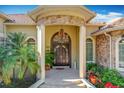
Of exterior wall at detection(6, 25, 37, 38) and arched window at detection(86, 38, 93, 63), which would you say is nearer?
exterior wall at detection(6, 25, 37, 38)

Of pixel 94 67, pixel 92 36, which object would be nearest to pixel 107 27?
pixel 92 36

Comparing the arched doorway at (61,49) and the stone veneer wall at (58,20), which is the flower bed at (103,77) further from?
the arched doorway at (61,49)

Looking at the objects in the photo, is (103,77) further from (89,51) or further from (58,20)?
(58,20)

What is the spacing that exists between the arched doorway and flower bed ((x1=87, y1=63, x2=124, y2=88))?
249 cm

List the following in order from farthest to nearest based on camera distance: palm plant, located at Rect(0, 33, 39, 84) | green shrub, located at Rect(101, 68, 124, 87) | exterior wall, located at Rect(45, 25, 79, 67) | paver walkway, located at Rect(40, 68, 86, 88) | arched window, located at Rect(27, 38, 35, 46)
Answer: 1. exterior wall, located at Rect(45, 25, 79, 67)
2. arched window, located at Rect(27, 38, 35, 46)
3. paver walkway, located at Rect(40, 68, 86, 88)
4. green shrub, located at Rect(101, 68, 124, 87)
5. palm plant, located at Rect(0, 33, 39, 84)

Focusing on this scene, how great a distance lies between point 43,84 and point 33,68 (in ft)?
2.64

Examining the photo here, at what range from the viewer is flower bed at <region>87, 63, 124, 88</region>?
9991mm

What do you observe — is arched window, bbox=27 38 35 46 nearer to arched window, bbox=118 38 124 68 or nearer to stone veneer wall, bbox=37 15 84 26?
stone veneer wall, bbox=37 15 84 26

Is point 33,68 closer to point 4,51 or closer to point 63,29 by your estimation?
point 4,51

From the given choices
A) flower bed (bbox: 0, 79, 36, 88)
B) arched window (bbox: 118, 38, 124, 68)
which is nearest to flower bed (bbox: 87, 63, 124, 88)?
arched window (bbox: 118, 38, 124, 68)

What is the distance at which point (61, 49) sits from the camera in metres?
14.4

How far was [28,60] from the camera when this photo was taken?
1031 cm

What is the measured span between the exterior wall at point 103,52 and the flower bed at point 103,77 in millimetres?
341

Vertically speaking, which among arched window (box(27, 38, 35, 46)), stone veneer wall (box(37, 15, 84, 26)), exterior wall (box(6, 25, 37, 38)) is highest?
stone veneer wall (box(37, 15, 84, 26))
